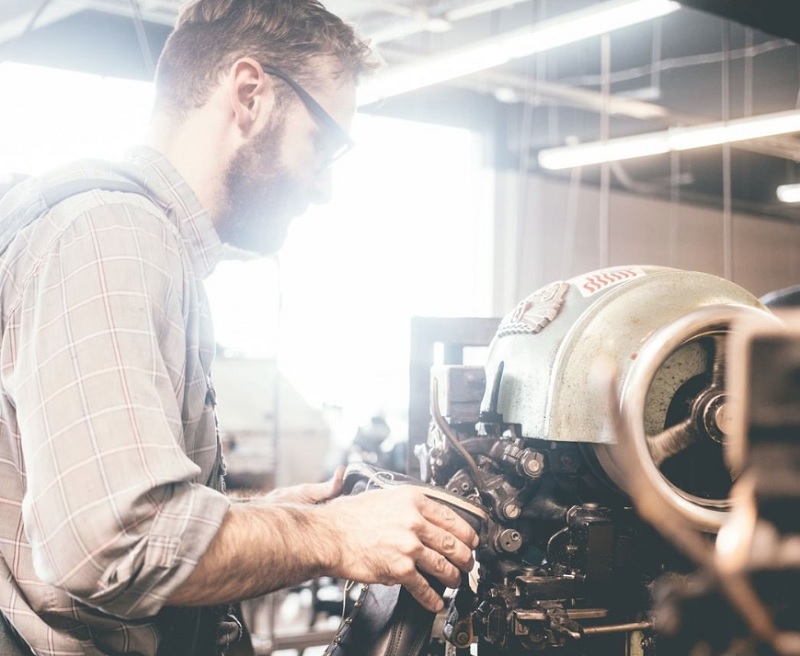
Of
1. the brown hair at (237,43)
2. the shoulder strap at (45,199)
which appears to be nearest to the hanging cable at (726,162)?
the brown hair at (237,43)

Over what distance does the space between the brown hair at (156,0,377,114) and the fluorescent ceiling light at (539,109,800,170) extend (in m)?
3.02

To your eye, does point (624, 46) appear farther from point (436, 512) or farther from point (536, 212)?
point (436, 512)

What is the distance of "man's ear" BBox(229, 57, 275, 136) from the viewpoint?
1.48 metres

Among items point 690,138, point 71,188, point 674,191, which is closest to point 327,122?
point 71,188

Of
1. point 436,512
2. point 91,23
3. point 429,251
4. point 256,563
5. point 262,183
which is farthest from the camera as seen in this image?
point 429,251

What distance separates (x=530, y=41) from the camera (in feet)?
12.9

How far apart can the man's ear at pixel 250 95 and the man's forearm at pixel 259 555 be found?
640 mm

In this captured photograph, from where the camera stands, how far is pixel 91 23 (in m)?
6.10

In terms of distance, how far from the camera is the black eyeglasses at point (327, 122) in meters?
1.51

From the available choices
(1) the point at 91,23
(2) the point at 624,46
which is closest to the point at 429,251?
(2) the point at 624,46

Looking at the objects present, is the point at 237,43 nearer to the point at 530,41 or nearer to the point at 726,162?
the point at 530,41

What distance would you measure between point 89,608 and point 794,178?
36.1 feet

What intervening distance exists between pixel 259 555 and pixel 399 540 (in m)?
0.21

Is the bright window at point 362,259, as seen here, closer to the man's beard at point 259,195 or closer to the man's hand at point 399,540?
the man's beard at point 259,195
